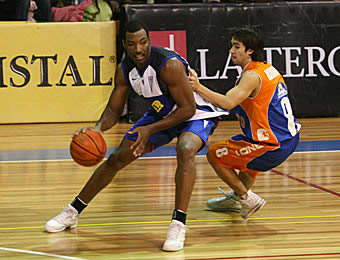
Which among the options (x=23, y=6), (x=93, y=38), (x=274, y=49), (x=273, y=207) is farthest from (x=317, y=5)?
(x=273, y=207)

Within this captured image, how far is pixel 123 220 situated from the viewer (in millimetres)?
4699

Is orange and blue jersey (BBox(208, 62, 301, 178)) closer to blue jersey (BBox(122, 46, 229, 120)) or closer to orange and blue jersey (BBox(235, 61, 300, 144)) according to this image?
orange and blue jersey (BBox(235, 61, 300, 144))

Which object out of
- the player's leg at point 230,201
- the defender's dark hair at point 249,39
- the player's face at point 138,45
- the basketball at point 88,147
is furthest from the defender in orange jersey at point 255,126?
the basketball at point 88,147

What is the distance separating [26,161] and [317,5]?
202 inches

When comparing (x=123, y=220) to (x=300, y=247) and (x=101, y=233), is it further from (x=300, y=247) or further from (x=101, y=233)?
(x=300, y=247)

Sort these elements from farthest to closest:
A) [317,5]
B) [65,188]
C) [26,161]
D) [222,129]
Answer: [317,5]
[222,129]
[26,161]
[65,188]

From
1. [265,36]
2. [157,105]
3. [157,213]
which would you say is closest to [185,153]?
[157,105]

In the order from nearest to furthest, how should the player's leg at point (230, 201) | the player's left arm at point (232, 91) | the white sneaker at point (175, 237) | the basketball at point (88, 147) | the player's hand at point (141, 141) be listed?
the white sneaker at point (175, 237), the player's hand at point (141, 141), the basketball at point (88, 147), the player's left arm at point (232, 91), the player's leg at point (230, 201)

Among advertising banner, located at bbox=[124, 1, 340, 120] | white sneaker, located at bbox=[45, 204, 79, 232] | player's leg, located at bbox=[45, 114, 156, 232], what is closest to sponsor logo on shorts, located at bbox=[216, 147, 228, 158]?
player's leg, located at bbox=[45, 114, 156, 232]

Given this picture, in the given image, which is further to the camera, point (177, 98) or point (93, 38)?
point (93, 38)

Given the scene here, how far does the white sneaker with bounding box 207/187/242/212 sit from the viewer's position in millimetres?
4906

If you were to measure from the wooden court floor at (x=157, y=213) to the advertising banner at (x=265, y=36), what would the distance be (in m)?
2.43

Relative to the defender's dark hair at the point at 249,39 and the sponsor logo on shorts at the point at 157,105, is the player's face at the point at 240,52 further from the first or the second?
the sponsor logo on shorts at the point at 157,105

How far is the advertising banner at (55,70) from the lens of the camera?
32.3 ft
